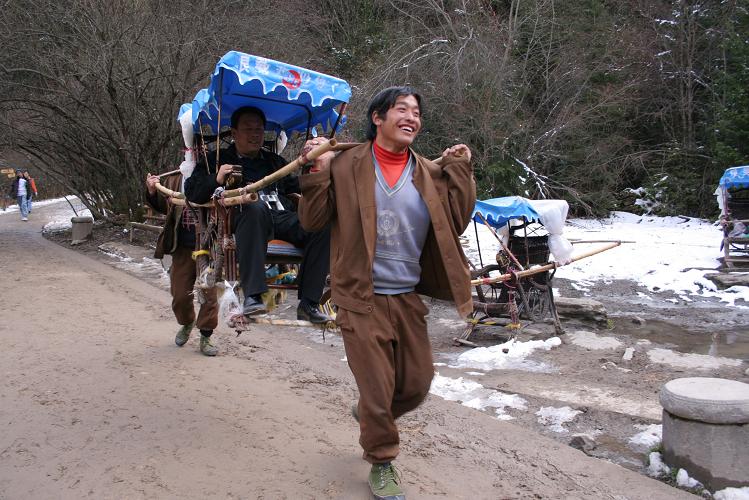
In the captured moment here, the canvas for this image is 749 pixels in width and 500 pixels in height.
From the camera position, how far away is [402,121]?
10.0 feet

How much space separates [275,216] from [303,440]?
1.47 meters

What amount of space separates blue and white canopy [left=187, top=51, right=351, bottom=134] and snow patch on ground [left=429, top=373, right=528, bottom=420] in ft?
8.51

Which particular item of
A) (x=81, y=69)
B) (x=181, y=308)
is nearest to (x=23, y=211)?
(x=81, y=69)

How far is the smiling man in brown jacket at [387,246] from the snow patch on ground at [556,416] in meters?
2.48

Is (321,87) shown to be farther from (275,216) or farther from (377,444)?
(377,444)

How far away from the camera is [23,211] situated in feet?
80.8

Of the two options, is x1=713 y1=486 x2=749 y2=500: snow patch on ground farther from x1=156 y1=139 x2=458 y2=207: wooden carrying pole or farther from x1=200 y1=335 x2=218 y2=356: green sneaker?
x1=200 y1=335 x2=218 y2=356: green sneaker

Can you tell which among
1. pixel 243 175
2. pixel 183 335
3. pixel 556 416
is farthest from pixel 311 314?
pixel 183 335

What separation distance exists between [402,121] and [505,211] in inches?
230

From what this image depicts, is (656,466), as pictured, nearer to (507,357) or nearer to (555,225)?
(507,357)

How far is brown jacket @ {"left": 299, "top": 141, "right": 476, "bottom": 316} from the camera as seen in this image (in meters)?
3.04

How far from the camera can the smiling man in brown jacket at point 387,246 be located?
3053 mm

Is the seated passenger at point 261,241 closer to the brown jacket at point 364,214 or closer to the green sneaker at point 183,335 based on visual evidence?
the brown jacket at point 364,214

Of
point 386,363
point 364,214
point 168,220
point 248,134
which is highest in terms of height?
point 248,134
